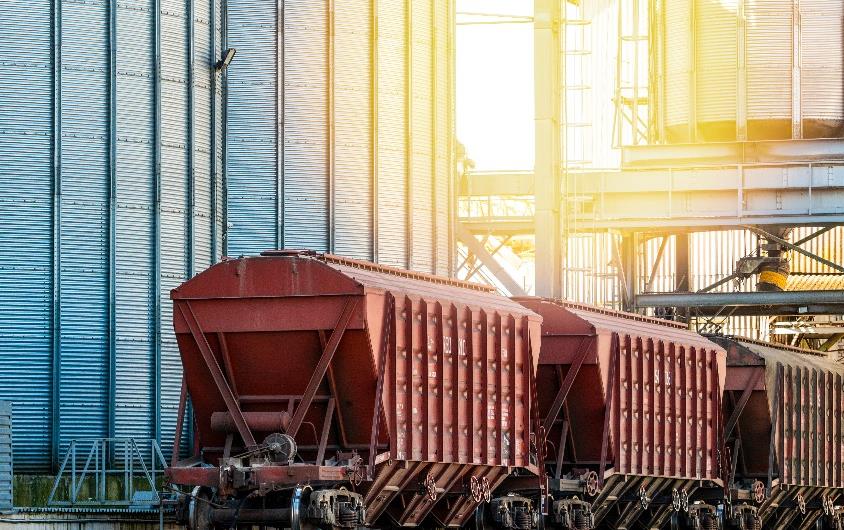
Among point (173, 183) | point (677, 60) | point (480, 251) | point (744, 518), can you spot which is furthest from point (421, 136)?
point (744, 518)

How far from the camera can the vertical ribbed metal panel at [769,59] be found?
47.9m

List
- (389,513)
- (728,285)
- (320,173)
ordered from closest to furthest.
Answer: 1. (389,513)
2. (320,173)
3. (728,285)

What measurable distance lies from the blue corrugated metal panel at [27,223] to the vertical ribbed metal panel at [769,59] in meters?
22.3

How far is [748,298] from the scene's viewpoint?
45.1 m

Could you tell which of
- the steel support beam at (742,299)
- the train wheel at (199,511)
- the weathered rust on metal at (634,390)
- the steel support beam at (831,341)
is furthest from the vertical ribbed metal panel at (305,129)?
the steel support beam at (831,341)

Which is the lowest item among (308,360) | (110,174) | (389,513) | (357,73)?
(389,513)

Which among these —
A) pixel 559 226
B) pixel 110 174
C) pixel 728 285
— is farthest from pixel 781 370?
pixel 728 285

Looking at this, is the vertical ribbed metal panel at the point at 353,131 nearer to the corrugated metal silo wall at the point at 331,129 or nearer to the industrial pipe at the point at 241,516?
the corrugated metal silo wall at the point at 331,129

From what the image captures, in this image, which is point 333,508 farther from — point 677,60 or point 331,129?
point 677,60

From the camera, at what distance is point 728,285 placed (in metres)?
58.2

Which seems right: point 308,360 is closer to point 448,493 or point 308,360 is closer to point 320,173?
point 448,493

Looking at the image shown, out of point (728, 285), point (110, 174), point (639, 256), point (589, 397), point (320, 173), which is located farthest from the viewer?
point (728, 285)

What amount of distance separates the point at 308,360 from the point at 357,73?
19248 millimetres

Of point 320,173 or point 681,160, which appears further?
point 681,160
